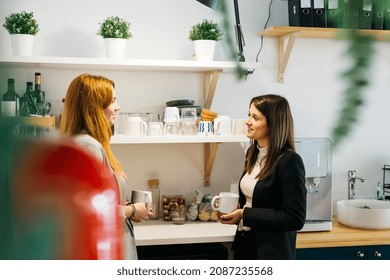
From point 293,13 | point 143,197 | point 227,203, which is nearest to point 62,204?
point 143,197

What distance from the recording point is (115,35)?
1798 millimetres

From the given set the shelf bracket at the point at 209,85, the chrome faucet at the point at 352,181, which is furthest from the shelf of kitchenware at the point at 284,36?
the chrome faucet at the point at 352,181

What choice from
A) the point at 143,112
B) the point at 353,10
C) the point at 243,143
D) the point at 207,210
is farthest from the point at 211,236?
the point at 353,10

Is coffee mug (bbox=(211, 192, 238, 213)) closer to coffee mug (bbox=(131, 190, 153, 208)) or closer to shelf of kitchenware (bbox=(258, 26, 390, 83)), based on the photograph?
coffee mug (bbox=(131, 190, 153, 208))

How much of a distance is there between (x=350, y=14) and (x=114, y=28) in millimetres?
1678

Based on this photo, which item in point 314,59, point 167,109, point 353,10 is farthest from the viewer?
point 167,109

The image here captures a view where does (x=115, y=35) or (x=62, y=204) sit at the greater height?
(x=115, y=35)

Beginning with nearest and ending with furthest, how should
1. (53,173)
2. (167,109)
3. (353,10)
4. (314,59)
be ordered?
(353,10) < (53,173) < (314,59) < (167,109)

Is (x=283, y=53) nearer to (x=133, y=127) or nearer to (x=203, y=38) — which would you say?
(x=203, y=38)

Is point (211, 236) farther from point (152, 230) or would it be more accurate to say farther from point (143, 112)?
point (143, 112)

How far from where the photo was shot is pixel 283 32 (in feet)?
5.71

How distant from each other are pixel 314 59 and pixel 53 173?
1.58m

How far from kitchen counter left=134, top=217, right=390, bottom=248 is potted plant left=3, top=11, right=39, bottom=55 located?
74 centimetres

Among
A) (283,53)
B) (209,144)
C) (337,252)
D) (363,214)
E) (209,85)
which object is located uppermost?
(283,53)
